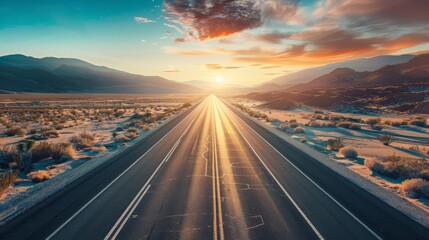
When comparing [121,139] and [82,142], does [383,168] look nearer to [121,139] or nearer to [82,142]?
[121,139]

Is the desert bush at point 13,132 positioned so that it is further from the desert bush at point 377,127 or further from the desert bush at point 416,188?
the desert bush at point 377,127

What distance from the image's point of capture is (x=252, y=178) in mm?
13656

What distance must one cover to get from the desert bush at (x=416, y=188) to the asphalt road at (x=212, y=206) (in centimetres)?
230

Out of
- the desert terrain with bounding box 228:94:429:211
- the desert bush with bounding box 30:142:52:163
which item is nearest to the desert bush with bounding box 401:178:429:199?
the desert terrain with bounding box 228:94:429:211

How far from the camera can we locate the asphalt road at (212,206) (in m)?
8.41

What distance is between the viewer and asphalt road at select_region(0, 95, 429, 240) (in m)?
8.41

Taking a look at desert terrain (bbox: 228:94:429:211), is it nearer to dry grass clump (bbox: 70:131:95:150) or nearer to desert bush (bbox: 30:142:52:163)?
dry grass clump (bbox: 70:131:95:150)

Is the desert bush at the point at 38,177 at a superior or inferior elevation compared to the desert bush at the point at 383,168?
inferior

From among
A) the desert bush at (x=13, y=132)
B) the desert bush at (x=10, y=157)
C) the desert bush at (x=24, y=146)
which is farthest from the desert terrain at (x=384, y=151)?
the desert bush at (x=13, y=132)

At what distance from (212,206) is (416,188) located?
32.2 feet

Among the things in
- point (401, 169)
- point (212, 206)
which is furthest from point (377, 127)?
point (212, 206)

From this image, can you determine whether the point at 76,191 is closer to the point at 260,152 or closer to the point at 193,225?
the point at 193,225

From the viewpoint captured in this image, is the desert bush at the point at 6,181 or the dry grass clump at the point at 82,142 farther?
the dry grass clump at the point at 82,142

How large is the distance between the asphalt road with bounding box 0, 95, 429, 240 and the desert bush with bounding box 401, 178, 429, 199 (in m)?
2.30
